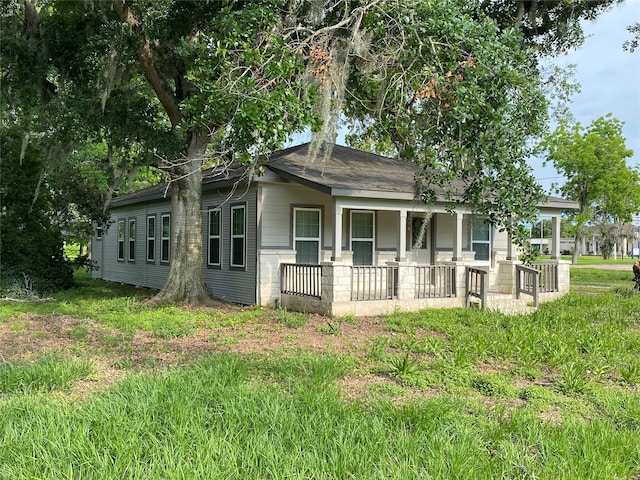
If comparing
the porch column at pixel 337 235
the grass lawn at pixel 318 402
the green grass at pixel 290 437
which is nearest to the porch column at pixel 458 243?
the porch column at pixel 337 235

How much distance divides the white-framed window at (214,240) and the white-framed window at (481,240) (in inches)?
273

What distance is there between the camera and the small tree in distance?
3130 centimetres

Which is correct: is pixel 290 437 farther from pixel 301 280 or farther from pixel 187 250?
pixel 187 250

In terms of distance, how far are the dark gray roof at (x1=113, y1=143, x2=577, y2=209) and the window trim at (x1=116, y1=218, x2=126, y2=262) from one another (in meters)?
4.26

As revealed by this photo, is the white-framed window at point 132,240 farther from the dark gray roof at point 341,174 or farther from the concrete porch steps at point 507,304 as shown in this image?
the concrete porch steps at point 507,304

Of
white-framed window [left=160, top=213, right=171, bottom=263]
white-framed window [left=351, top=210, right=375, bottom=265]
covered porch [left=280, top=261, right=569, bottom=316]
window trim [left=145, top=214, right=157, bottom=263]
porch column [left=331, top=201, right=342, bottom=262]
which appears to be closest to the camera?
covered porch [left=280, top=261, right=569, bottom=316]

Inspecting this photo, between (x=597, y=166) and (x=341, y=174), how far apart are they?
24845 mm

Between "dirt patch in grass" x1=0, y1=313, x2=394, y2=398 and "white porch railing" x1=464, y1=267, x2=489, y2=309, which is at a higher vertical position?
"white porch railing" x1=464, y1=267, x2=489, y2=309

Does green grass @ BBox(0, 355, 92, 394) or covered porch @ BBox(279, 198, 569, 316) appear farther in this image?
covered porch @ BBox(279, 198, 569, 316)

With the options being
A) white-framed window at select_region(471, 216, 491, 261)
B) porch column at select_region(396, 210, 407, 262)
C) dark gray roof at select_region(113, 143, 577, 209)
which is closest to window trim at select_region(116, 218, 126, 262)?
dark gray roof at select_region(113, 143, 577, 209)

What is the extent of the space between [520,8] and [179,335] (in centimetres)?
1227

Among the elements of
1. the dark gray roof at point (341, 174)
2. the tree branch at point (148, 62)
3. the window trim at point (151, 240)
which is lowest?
the window trim at point (151, 240)

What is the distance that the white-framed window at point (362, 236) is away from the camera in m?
13.4

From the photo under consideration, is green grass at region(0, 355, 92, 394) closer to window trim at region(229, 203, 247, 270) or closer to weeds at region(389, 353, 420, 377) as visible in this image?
weeds at region(389, 353, 420, 377)
